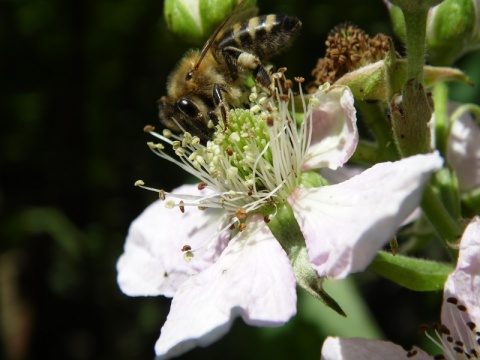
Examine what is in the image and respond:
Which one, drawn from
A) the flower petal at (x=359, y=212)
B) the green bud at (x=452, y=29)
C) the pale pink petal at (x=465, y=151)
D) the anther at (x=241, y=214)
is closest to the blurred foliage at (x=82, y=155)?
the pale pink petal at (x=465, y=151)

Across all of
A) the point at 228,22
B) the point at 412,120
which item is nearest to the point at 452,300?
the point at 412,120

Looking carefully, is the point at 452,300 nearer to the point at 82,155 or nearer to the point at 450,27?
the point at 450,27

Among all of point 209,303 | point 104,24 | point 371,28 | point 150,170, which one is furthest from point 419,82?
point 150,170

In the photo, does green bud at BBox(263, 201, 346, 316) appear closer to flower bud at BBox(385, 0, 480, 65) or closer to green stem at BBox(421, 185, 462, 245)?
green stem at BBox(421, 185, 462, 245)

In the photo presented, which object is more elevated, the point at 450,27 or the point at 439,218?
the point at 450,27

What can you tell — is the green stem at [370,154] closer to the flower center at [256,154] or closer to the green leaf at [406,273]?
the flower center at [256,154]
